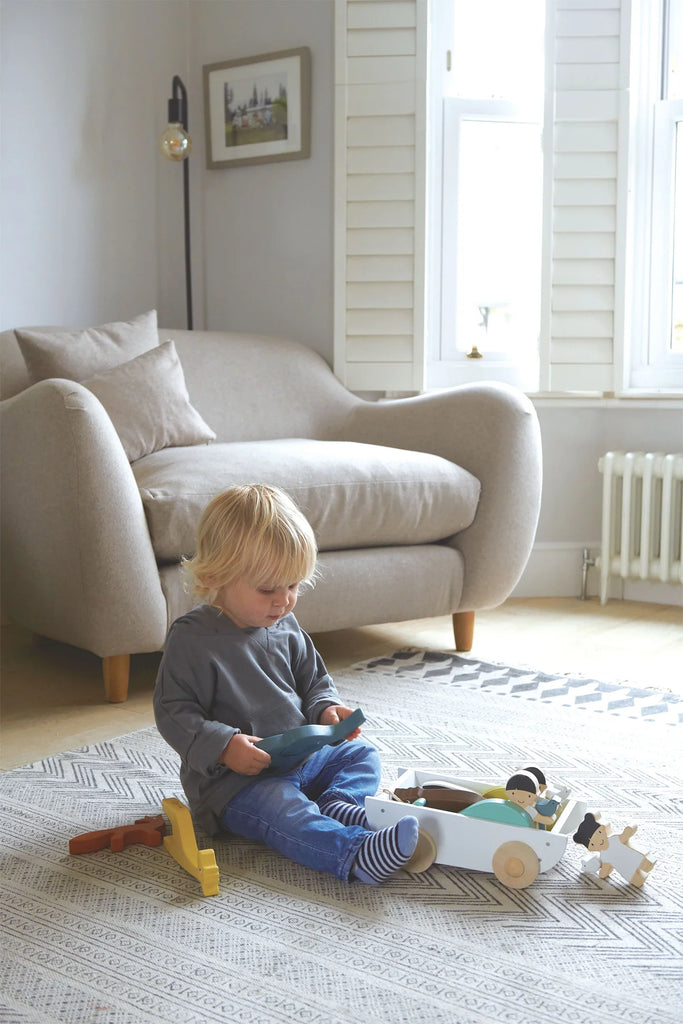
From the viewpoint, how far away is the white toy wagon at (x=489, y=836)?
131 centimetres

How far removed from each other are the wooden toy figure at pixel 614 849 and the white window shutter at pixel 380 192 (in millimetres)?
2047

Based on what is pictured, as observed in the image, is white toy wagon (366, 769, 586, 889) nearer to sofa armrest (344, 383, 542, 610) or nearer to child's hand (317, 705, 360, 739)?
child's hand (317, 705, 360, 739)

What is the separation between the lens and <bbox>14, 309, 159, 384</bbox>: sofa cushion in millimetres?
2438

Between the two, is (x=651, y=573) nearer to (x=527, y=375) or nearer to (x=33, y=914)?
(x=527, y=375)

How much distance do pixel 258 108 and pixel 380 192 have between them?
549 millimetres

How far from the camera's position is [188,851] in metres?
1.35

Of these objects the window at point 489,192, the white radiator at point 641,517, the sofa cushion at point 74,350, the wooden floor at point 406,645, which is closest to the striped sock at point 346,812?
the wooden floor at point 406,645

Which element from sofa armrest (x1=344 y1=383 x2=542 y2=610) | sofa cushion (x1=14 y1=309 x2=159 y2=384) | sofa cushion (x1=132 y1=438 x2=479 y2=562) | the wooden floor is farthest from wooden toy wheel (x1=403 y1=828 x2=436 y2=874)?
sofa cushion (x1=14 y1=309 x2=159 y2=384)

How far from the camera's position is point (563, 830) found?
1366 mm

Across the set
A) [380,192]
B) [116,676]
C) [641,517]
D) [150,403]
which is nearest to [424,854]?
[116,676]

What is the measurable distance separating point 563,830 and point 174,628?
59cm

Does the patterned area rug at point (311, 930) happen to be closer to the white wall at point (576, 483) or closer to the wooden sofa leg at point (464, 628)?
the wooden sofa leg at point (464, 628)

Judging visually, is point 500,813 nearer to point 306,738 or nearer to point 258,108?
point 306,738

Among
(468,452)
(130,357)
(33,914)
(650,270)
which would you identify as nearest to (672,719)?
(468,452)
